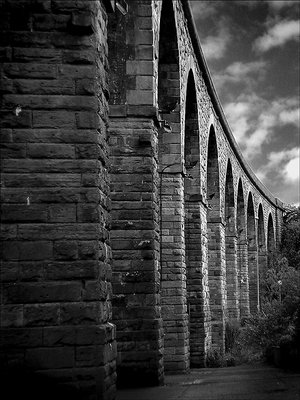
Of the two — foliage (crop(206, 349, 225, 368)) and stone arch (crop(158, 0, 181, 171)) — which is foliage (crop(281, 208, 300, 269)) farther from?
stone arch (crop(158, 0, 181, 171))

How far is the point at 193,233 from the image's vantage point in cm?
1766

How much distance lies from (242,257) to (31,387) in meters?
24.8

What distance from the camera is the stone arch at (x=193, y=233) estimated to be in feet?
56.5

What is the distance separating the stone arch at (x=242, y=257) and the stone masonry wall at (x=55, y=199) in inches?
925

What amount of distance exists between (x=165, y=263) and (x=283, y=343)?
2.87 metres

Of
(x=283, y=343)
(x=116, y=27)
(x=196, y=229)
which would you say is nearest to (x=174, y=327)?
(x=283, y=343)

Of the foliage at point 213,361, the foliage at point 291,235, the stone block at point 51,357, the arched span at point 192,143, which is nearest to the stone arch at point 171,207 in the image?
the arched span at point 192,143

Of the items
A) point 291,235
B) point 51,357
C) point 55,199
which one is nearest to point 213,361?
point 51,357

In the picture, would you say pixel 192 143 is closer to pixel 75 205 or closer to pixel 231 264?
pixel 231 264

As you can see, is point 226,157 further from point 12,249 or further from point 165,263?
point 12,249

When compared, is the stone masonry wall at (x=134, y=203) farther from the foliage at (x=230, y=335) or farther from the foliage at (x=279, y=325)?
the foliage at (x=230, y=335)

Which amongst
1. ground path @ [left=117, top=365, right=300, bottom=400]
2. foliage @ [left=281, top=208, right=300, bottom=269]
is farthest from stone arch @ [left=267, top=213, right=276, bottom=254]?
ground path @ [left=117, top=365, right=300, bottom=400]

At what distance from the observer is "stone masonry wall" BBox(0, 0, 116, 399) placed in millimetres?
6754

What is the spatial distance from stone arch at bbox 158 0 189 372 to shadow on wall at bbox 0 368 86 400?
307 inches
